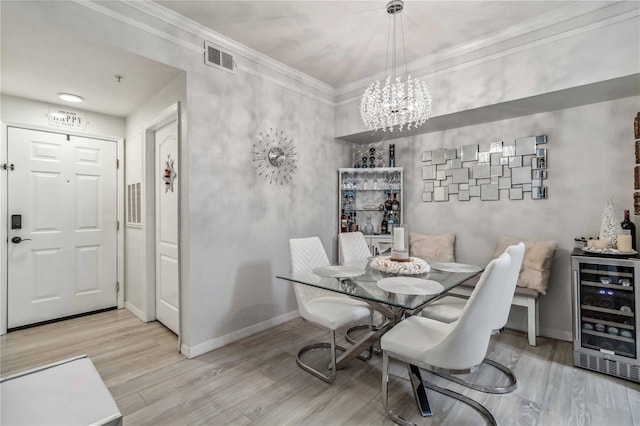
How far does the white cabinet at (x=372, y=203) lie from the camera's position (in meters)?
4.00

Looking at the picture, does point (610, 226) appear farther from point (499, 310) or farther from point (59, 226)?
point (59, 226)

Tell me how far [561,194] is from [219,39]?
3.56 m

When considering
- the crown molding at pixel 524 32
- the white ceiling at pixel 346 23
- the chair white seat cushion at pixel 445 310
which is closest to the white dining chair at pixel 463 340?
the chair white seat cushion at pixel 445 310

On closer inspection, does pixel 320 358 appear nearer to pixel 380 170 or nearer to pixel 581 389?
pixel 581 389

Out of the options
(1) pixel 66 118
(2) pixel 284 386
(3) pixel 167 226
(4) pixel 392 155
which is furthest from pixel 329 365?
(1) pixel 66 118

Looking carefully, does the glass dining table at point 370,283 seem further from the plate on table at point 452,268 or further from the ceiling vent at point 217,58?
the ceiling vent at point 217,58

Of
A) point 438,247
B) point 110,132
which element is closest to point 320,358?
point 438,247

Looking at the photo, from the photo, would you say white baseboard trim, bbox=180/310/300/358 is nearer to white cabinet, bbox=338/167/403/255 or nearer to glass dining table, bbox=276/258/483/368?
glass dining table, bbox=276/258/483/368

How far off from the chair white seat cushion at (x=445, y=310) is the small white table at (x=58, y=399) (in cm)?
204

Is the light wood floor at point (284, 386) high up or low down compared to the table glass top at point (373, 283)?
down

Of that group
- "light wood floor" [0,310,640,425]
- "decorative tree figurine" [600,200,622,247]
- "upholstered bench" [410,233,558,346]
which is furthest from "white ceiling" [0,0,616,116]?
"light wood floor" [0,310,640,425]

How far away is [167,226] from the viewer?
3162 mm

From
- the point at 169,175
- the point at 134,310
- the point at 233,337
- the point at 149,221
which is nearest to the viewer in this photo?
the point at 233,337

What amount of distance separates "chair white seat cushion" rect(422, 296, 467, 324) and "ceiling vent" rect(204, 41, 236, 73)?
109 inches
